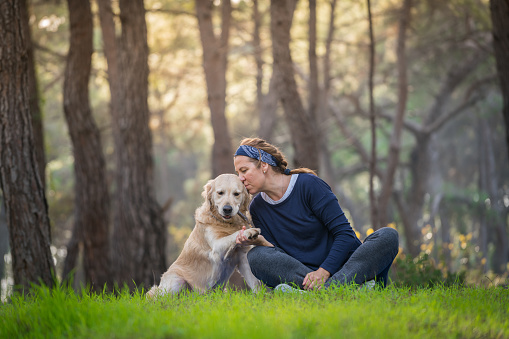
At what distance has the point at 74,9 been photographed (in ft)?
35.3

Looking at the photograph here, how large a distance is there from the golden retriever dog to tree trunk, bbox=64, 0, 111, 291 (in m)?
5.19

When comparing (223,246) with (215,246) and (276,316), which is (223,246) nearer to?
(215,246)

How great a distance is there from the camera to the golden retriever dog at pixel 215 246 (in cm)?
561

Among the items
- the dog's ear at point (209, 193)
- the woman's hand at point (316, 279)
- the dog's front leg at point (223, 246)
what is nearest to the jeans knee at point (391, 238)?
the woman's hand at point (316, 279)

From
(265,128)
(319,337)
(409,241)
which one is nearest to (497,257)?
(409,241)

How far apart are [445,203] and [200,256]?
23.8 meters

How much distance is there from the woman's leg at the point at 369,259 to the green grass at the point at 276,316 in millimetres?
315

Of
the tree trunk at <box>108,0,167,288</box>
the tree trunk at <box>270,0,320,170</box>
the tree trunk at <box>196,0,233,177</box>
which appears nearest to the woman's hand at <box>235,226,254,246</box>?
the tree trunk at <box>108,0,167,288</box>

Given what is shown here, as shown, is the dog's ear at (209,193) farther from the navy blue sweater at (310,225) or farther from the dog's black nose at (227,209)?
the navy blue sweater at (310,225)

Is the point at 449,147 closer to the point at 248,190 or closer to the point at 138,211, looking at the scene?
the point at 138,211

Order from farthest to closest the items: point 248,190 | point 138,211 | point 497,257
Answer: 1. point 497,257
2. point 138,211
3. point 248,190

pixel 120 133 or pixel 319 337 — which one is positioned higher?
pixel 120 133

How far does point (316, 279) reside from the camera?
5.03 m

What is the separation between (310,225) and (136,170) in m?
4.82
